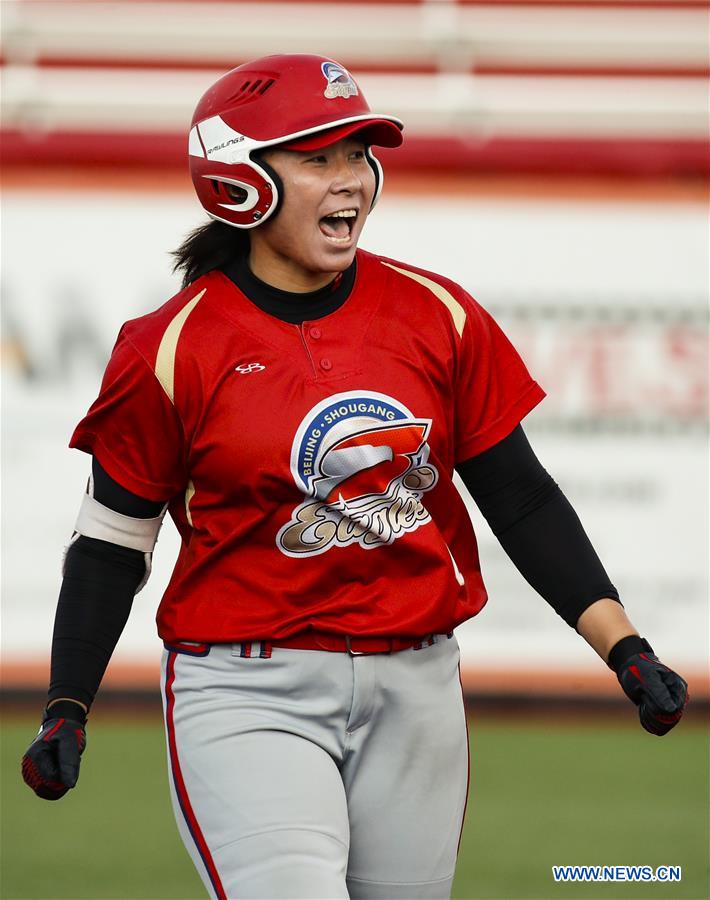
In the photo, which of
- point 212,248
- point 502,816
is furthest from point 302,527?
point 502,816

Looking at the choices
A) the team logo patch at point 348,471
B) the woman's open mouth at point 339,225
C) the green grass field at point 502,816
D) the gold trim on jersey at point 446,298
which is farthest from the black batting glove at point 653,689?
the green grass field at point 502,816

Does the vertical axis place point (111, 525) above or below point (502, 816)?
above

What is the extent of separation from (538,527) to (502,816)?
3314 millimetres

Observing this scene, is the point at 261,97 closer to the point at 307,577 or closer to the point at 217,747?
the point at 307,577

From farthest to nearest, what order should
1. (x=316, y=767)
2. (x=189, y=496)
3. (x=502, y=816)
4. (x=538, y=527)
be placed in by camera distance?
(x=502, y=816) < (x=538, y=527) < (x=189, y=496) < (x=316, y=767)

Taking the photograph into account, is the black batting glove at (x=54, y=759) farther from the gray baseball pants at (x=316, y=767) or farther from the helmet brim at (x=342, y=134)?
the helmet brim at (x=342, y=134)

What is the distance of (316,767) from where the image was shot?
2932 millimetres

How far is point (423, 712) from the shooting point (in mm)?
3100

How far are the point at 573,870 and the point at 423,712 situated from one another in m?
2.55

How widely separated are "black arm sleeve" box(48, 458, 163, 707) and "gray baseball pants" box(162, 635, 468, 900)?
150 millimetres

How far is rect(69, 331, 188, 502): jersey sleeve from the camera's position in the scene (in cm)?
304

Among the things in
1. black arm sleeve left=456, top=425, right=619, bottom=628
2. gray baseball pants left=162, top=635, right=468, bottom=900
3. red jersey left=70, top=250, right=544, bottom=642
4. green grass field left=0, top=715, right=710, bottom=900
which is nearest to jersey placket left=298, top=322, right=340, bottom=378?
red jersey left=70, top=250, right=544, bottom=642

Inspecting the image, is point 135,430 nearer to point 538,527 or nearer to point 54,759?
point 54,759

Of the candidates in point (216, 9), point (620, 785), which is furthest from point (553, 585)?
point (216, 9)
